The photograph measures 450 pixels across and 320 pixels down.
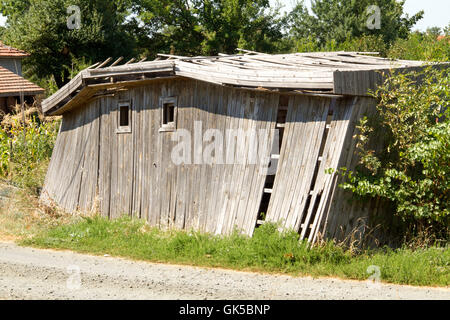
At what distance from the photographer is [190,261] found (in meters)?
9.60

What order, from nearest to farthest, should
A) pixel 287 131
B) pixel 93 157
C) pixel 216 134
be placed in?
pixel 287 131 → pixel 216 134 → pixel 93 157

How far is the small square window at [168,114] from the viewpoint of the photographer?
11969mm

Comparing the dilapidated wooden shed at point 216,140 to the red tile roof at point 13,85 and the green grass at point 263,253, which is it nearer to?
the green grass at point 263,253

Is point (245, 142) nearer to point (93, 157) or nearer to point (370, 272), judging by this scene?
point (370, 272)

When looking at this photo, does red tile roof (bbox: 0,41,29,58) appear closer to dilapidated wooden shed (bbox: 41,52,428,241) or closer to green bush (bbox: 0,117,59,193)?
green bush (bbox: 0,117,59,193)

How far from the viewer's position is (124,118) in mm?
13375

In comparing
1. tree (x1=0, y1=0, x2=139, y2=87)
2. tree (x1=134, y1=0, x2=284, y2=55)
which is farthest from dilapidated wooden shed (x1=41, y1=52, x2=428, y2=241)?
tree (x1=134, y1=0, x2=284, y2=55)

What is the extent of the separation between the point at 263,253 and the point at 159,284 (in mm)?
2049

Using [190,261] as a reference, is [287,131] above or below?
above

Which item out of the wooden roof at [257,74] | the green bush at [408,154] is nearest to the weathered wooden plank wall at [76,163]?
the wooden roof at [257,74]

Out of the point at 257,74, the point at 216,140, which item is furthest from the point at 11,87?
the point at 257,74

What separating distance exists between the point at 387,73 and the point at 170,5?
30.3 m

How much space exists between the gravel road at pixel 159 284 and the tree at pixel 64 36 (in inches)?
906

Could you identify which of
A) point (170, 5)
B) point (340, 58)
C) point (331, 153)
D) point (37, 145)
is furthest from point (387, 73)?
point (170, 5)
